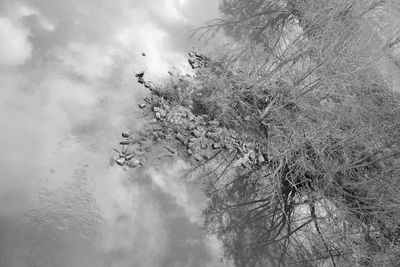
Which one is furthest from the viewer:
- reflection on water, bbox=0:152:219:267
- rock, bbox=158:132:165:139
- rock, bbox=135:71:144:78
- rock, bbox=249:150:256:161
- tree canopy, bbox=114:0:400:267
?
rock, bbox=135:71:144:78

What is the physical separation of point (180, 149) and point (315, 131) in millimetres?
1789

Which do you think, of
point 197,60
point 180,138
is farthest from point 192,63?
point 180,138

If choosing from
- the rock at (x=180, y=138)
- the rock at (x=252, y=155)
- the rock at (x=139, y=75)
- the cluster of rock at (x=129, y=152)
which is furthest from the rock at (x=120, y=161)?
the rock at (x=252, y=155)

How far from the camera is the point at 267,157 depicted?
5172 mm

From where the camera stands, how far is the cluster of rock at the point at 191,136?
504 centimetres

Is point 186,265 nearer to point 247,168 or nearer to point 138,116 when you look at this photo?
point 247,168

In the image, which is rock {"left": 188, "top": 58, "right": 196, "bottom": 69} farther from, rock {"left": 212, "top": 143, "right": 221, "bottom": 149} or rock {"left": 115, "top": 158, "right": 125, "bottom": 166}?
rock {"left": 115, "top": 158, "right": 125, "bottom": 166}

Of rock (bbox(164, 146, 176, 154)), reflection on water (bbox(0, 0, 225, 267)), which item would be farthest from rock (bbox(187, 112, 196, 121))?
reflection on water (bbox(0, 0, 225, 267))

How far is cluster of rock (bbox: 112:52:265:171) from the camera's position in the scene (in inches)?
198

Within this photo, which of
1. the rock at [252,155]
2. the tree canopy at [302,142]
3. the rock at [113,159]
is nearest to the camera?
the tree canopy at [302,142]

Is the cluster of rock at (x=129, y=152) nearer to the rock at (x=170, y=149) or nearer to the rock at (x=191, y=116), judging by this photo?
the rock at (x=170, y=149)

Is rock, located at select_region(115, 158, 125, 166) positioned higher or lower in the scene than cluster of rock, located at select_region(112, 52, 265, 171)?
lower

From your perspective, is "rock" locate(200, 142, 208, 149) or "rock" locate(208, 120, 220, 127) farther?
"rock" locate(208, 120, 220, 127)

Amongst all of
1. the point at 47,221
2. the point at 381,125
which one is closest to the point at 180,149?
the point at 47,221
